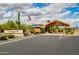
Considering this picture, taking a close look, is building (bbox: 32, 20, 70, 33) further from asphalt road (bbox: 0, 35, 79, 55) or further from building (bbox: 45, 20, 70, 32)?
asphalt road (bbox: 0, 35, 79, 55)

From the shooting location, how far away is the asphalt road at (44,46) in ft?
22.5

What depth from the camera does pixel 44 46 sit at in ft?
22.8

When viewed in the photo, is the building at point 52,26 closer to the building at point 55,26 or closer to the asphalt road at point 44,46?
the building at point 55,26

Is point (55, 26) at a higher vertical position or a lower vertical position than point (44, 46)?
higher

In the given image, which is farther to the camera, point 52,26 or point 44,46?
point 52,26

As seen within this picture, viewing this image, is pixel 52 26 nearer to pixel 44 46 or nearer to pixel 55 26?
pixel 55 26

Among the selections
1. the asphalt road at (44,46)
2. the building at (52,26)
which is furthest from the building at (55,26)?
the asphalt road at (44,46)

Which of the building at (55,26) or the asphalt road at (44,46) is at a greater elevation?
the building at (55,26)

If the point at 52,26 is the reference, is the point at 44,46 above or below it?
below

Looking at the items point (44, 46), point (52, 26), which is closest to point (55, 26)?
point (52, 26)

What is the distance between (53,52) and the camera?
6832mm

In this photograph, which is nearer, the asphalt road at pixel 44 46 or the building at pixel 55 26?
→ the asphalt road at pixel 44 46
